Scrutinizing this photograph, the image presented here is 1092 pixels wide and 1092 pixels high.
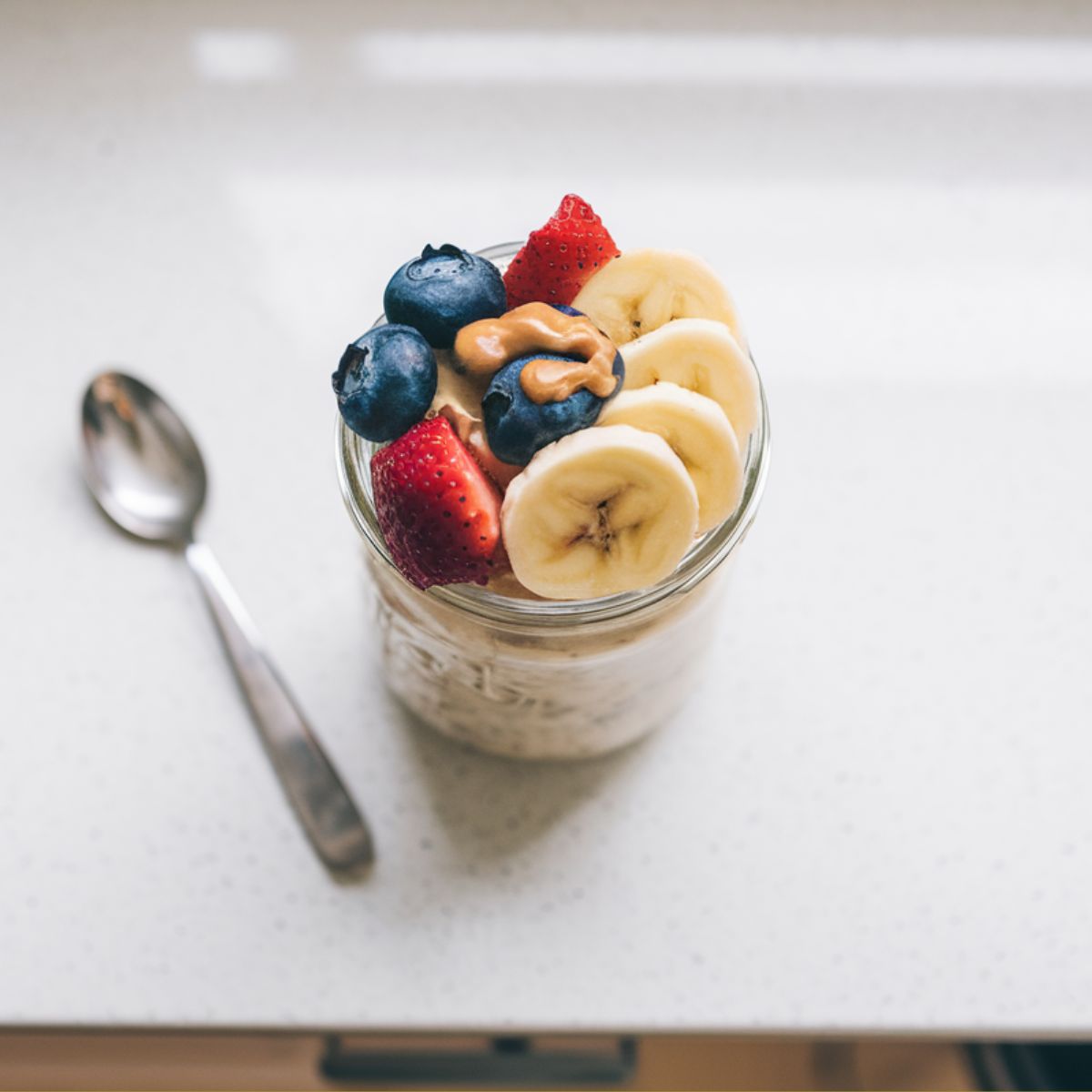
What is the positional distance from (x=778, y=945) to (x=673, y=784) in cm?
14

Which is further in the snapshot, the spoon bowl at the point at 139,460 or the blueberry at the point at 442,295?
the spoon bowl at the point at 139,460

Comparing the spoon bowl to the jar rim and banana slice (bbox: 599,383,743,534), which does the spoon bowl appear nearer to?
the jar rim

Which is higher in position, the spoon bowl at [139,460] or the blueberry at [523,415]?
the blueberry at [523,415]

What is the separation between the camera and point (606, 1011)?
32.4 inches

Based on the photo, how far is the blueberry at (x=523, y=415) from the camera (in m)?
0.56

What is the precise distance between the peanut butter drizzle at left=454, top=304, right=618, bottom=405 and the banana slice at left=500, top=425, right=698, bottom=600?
0.09 ft

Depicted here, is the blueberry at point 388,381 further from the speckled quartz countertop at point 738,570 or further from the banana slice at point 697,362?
the speckled quartz countertop at point 738,570

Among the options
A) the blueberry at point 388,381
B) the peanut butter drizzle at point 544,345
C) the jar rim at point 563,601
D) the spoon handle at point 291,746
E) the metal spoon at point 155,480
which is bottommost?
the spoon handle at point 291,746

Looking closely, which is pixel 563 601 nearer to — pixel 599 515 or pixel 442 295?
pixel 599 515

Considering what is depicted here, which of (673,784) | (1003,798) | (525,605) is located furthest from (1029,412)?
(525,605)

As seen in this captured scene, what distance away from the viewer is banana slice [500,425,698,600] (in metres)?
0.57

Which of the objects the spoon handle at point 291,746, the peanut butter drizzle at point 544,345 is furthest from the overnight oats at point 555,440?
the spoon handle at point 291,746

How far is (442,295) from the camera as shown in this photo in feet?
1.98

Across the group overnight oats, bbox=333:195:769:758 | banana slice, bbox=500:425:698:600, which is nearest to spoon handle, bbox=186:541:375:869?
overnight oats, bbox=333:195:769:758
